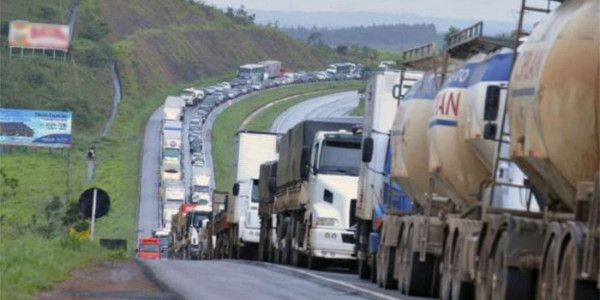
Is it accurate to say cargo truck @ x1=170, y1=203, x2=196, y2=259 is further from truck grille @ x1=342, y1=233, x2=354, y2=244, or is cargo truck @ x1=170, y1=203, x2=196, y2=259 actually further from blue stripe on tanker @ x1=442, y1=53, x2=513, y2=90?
blue stripe on tanker @ x1=442, y1=53, x2=513, y2=90

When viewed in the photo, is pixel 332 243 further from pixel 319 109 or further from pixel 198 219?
A: pixel 319 109

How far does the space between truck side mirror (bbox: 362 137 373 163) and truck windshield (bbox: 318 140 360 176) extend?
5178mm

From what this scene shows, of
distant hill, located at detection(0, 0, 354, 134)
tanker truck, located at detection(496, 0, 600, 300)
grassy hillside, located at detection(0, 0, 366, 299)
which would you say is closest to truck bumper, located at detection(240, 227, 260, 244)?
grassy hillside, located at detection(0, 0, 366, 299)

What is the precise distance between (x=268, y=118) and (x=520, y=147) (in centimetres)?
12427

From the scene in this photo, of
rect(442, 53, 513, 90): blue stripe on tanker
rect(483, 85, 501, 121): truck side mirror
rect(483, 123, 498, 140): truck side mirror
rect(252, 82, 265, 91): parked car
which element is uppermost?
rect(252, 82, 265, 91): parked car

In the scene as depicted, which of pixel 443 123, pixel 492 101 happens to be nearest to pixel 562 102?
pixel 492 101

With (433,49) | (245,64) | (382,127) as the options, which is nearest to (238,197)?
(382,127)

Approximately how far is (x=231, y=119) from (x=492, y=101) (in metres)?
120

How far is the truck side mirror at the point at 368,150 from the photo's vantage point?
105 feet

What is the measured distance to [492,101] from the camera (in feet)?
69.4

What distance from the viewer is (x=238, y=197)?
53750 millimetres

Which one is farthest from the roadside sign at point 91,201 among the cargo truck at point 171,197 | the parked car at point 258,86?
the parked car at point 258,86

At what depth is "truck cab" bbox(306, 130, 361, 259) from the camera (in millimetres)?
37188

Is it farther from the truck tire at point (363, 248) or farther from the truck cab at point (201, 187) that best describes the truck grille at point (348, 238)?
the truck cab at point (201, 187)
